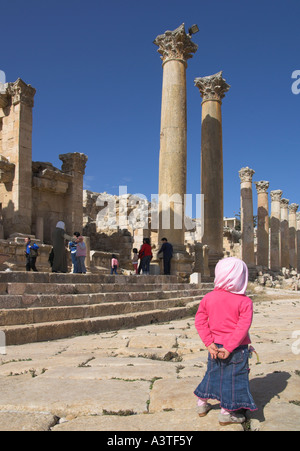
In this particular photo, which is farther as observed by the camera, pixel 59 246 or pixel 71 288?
pixel 59 246

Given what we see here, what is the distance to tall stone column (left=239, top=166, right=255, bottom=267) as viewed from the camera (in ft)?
100

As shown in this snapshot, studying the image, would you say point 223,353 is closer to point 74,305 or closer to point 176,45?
point 74,305

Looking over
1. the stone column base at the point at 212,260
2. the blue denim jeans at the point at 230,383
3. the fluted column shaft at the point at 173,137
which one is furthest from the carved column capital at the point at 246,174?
the blue denim jeans at the point at 230,383

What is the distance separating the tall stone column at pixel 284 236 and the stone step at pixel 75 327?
31.9m

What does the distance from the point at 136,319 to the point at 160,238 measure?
7.50m

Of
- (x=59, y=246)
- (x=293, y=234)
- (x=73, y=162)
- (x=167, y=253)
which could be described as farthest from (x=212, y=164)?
(x=293, y=234)

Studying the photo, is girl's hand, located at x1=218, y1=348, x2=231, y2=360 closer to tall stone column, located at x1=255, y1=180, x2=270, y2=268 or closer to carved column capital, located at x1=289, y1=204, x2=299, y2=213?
tall stone column, located at x1=255, y1=180, x2=270, y2=268

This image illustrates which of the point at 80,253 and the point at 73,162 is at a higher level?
the point at 73,162

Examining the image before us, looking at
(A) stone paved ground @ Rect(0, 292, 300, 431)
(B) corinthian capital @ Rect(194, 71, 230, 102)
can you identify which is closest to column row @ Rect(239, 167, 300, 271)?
(B) corinthian capital @ Rect(194, 71, 230, 102)

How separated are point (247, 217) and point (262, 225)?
401 cm

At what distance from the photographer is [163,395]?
137 inches

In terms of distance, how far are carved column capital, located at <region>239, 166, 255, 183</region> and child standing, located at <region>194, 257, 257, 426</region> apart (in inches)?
1164

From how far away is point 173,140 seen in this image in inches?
626

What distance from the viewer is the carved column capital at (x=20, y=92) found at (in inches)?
725
